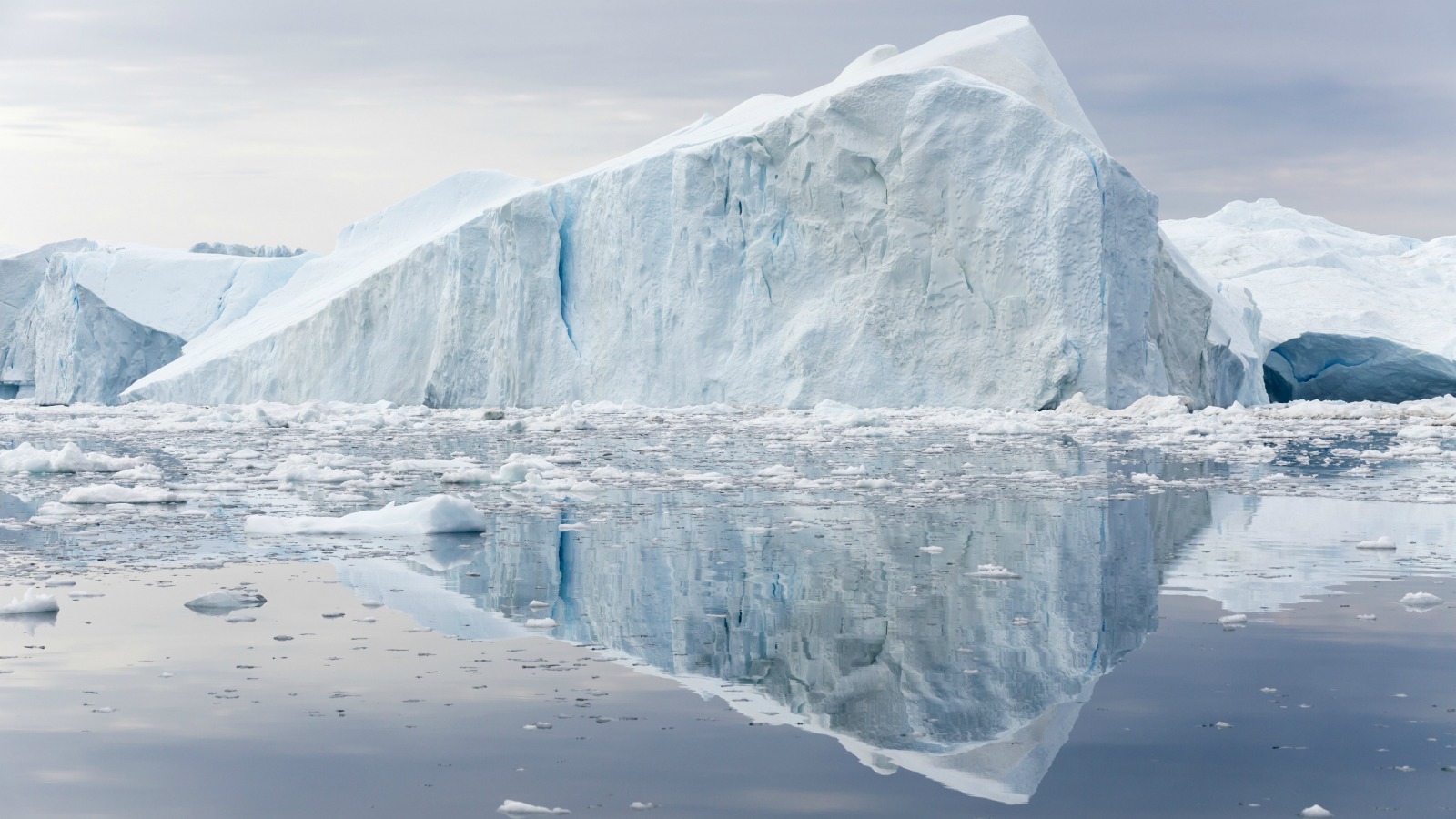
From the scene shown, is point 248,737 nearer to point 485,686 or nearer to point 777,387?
point 485,686

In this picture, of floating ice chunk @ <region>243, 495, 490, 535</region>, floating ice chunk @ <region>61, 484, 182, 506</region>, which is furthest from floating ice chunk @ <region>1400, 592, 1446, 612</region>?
floating ice chunk @ <region>61, 484, 182, 506</region>

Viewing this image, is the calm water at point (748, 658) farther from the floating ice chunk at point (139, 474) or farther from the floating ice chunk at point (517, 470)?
the floating ice chunk at point (139, 474)

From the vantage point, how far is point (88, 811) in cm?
285

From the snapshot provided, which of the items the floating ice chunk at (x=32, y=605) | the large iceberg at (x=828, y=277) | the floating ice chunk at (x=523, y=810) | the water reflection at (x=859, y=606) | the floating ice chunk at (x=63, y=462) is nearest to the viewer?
the floating ice chunk at (x=523, y=810)

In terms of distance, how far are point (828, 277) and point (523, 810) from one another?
21.3 metres

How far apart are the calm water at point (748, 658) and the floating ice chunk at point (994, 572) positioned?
29 millimetres

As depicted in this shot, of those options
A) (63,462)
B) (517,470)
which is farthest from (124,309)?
(517,470)

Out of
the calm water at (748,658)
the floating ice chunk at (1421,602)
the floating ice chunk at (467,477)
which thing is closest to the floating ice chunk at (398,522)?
the calm water at (748,658)

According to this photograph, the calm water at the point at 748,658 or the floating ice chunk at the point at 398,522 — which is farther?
the floating ice chunk at the point at 398,522

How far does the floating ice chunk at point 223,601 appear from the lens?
203 inches

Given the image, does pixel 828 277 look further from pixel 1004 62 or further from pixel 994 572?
pixel 994 572

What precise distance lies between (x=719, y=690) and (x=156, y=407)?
25165 millimetres

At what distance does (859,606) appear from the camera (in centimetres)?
518

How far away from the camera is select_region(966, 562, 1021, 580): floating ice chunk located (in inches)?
231
